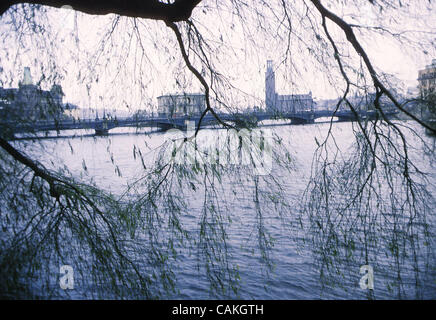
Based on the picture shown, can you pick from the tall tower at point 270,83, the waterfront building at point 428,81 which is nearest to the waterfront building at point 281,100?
the tall tower at point 270,83

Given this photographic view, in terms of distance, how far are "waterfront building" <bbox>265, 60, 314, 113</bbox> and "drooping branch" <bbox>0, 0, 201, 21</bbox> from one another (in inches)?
38.5

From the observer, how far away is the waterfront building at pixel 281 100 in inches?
114

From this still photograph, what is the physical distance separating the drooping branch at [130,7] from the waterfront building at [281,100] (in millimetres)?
978

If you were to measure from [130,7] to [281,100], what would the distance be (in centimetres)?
135

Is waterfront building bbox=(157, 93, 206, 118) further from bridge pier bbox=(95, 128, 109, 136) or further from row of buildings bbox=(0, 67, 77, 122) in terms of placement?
row of buildings bbox=(0, 67, 77, 122)

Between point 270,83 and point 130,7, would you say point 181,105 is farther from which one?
point 130,7

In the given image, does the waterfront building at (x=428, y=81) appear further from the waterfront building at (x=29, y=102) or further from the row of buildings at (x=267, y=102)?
the waterfront building at (x=29, y=102)

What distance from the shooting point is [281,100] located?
296 cm

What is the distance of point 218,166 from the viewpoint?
9.23 feet

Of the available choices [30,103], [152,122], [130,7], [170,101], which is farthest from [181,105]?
[30,103]
